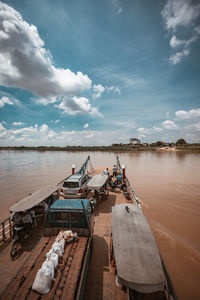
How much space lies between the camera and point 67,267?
358cm

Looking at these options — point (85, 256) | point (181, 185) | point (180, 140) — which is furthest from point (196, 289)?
point (180, 140)

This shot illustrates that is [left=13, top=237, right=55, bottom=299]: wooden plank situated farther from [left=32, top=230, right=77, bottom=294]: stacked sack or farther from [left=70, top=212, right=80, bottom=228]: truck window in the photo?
[left=70, top=212, right=80, bottom=228]: truck window

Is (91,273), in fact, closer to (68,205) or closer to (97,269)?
(97,269)

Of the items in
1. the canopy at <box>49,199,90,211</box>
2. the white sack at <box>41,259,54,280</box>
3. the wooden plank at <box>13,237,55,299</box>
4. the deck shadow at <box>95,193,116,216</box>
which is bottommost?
the deck shadow at <box>95,193,116,216</box>

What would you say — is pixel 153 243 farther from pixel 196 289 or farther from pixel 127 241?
pixel 196 289

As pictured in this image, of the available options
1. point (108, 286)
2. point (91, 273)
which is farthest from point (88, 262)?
point (108, 286)

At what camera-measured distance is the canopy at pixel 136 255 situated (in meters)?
3.02

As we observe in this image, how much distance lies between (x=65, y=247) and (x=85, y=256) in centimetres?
72

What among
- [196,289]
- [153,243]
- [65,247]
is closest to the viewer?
[153,243]

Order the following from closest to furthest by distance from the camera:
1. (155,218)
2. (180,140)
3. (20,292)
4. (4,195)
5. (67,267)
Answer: (20,292) < (67,267) < (155,218) < (4,195) < (180,140)

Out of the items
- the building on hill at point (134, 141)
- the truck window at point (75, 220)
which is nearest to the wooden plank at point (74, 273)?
the truck window at point (75, 220)

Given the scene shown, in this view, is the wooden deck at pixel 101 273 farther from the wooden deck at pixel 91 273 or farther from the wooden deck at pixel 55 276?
the wooden deck at pixel 55 276

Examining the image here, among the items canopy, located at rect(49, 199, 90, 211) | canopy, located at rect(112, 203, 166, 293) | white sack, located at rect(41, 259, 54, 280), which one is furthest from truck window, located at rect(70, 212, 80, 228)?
white sack, located at rect(41, 259, 54, 280)

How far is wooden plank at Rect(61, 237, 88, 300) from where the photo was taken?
2.93 meters
